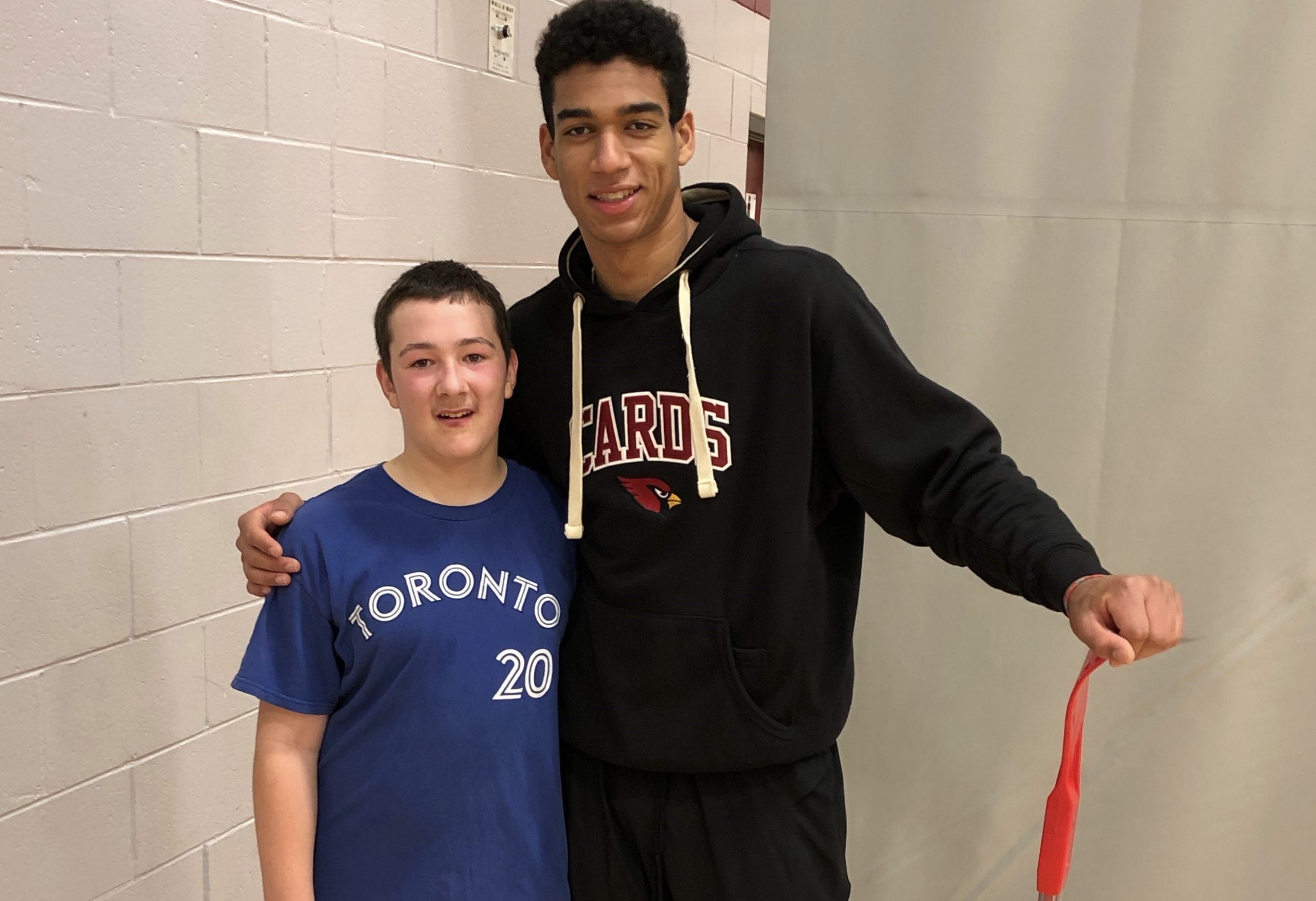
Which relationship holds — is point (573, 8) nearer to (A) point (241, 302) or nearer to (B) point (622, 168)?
(B) point (622, 168)

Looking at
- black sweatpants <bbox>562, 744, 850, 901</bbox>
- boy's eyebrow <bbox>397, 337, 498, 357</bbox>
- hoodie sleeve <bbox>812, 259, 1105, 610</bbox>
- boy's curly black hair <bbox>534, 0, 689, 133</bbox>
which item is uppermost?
boy's curly black hair <bbox>534, 0, 689, 133</bbox>

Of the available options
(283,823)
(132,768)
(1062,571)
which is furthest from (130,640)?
(1062,571)

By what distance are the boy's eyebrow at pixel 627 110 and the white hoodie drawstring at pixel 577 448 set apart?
230 millimetres

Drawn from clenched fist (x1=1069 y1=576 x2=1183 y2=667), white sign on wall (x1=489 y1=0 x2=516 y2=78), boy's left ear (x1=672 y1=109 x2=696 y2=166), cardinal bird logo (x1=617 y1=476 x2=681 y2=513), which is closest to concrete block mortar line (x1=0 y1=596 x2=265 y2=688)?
cardinal bird logo (x1=617 y1=476 x2=681 y2=513)

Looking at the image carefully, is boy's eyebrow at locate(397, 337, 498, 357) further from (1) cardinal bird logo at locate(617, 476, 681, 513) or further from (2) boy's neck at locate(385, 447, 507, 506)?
(1) cardinal bird logo at locate(617, 476, 681, 513)

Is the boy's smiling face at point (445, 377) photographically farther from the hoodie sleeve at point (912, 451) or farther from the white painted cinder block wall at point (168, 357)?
the white painted cinder block wall at point (168, 357)

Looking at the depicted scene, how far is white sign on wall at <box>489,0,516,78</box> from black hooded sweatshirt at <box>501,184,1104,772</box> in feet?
3.71

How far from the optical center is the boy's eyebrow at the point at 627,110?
124cm

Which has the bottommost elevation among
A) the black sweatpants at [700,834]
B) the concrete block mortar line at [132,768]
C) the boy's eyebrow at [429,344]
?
the concrete block mortar line at [132,768]

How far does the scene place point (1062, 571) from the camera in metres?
1.00

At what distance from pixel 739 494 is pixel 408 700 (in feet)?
1.45

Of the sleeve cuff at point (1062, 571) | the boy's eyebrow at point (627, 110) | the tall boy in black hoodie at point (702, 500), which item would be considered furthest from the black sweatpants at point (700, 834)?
the boy's eyebrow at point (627, 110)

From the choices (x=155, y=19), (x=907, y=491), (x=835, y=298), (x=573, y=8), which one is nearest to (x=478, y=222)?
(x=155, y=19)

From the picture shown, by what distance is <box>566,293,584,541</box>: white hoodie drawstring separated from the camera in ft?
4.20
